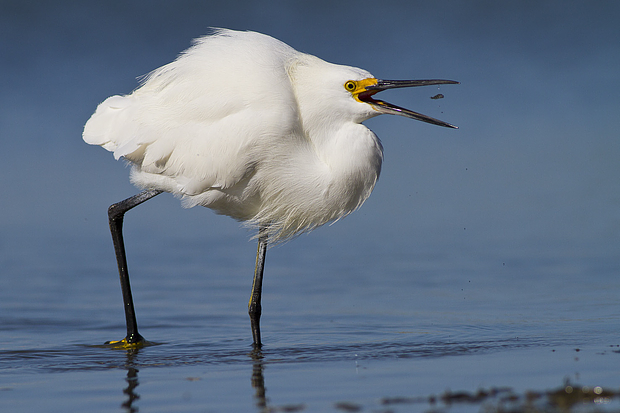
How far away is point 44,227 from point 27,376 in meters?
6.46

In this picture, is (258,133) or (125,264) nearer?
(258,133)

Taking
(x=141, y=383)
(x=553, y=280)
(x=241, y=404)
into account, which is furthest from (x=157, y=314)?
(x=553, y=280)

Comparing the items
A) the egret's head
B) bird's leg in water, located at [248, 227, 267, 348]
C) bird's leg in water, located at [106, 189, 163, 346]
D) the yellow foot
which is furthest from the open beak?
the yellow foot

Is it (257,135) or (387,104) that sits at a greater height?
(387,104)

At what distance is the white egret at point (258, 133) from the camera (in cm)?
470

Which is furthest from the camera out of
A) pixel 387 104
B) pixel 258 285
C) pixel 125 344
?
pixel 258 285

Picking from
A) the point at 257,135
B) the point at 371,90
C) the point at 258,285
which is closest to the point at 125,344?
the point at 258,285

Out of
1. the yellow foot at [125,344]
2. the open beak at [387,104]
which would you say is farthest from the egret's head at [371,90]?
the yellow foot at [125,344]

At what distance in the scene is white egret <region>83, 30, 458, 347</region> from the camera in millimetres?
4699

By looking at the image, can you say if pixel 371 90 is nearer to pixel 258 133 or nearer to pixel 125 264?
pixel 258 133

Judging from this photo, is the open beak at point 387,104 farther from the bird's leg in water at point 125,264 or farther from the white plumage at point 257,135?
the bird's leg in water at point 125,264

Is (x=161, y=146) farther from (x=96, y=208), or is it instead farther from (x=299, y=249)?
(x=96, y=208)

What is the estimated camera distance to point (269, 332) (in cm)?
556

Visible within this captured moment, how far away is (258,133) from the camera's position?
4.68 metres
